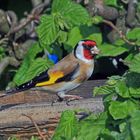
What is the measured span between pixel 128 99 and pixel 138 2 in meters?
2.71

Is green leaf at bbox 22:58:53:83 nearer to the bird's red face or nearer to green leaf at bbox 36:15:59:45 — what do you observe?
green leaf at bbox 36:15:59:45

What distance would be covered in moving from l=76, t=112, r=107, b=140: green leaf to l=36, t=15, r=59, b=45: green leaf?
7.51 feet

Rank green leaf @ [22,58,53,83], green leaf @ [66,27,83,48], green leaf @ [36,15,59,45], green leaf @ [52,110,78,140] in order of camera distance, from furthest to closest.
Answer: green leaf @ [66,27,83,48] < green leaf @ [22,58,53,83] < green leaf @ [36,15,59,45] < green leaf @ [52,110,78,140]

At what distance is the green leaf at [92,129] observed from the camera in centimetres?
326

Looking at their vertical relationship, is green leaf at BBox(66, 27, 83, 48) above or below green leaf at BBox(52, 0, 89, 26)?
below

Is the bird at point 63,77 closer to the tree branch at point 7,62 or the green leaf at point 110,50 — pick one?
the green leaf at point 110,50

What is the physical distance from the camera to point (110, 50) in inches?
218

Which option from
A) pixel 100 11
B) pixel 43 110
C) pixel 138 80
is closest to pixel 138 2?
pixel 100 11

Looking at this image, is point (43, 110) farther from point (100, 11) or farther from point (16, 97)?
point (100, 11)

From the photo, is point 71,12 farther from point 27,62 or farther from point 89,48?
point 27,62

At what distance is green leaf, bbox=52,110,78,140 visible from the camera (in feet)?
11.3

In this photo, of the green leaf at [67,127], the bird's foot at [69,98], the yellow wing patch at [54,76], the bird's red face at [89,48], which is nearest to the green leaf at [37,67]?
the bird's red face at [89,48]

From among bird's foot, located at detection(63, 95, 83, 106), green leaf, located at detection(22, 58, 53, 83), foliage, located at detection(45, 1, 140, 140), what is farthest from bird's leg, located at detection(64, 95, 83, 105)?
green leaf, located at detection(22, 58, 53, 83)

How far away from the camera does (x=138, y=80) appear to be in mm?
3260
